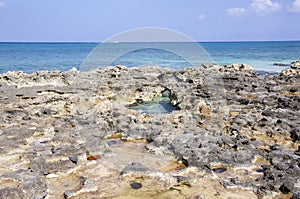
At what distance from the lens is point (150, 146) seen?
10547mm

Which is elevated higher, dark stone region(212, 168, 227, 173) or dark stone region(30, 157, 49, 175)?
dark stone region(30, 157, 49, 175)

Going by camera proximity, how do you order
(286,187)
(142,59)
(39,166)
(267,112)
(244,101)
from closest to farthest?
(286,187)
(39,166)
(267,112)
(244,101)
(142,59)

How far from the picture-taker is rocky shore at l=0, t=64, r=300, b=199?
24.8 feet

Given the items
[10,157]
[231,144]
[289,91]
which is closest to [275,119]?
[231,144]

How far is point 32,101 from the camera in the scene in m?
15.9

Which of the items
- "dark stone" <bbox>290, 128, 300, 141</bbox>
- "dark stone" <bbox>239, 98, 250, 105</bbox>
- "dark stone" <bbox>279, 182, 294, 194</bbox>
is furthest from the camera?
"dark stone" <bbox>239, 98, 250, 105</bbox>

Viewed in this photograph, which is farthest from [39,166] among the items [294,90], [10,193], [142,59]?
[142,59]

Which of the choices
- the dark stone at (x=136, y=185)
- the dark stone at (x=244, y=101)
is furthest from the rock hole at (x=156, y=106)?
the dark stone at (x=136, y=185)

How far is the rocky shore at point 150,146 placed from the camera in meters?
7.55

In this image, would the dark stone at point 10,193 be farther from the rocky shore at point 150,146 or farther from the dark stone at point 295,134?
the dark stone at point 295,134

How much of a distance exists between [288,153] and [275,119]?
3469 millimetres

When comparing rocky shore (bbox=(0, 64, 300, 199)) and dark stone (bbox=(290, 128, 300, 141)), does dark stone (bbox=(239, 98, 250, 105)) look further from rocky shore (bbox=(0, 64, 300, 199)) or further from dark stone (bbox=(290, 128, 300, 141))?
dark stone (bbox=(290, 128, 300, 141))

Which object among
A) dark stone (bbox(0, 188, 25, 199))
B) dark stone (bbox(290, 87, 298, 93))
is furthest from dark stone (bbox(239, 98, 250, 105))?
dark stone (bbox(0, 188, 25, 199))

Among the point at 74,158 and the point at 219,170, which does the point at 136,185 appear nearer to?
the point at 74,158
